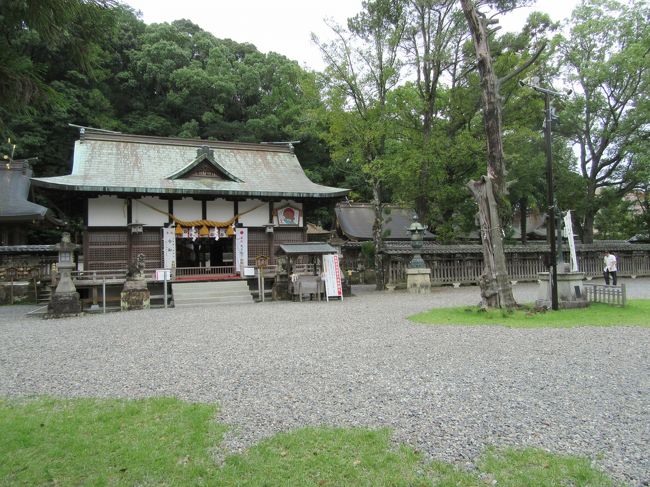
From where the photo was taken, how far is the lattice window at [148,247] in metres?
16.7

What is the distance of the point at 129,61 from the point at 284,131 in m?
14.4

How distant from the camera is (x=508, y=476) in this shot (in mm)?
2938

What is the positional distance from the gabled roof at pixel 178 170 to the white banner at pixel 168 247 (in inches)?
70.9

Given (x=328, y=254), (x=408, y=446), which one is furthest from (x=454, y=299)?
(x=408, y=446)

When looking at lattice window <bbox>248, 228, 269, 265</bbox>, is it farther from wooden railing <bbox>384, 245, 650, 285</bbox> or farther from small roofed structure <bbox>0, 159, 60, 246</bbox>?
small roofed structure <bbox>0, 159, 60, 246</bbox>

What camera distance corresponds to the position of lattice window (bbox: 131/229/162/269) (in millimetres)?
16714

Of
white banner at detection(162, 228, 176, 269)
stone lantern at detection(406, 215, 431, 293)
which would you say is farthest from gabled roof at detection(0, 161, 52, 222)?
stone lantern at detection(406, 215, 431, 293)

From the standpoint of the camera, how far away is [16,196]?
20.0 meters

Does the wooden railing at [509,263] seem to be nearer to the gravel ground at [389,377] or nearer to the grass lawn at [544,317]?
the grass lawn at [544,317]

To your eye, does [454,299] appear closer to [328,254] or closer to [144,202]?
[328,254]

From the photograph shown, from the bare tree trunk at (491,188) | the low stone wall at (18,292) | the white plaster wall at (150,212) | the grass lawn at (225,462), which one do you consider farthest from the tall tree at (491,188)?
the low stone wall at (18,292)

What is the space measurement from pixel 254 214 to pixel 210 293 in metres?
4.42

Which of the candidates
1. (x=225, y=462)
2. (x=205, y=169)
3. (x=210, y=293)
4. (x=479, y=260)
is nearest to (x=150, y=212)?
(x=205, y=169)

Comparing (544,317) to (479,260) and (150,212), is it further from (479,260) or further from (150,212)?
(150,212)
